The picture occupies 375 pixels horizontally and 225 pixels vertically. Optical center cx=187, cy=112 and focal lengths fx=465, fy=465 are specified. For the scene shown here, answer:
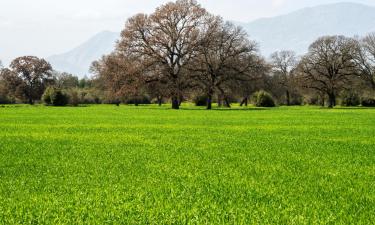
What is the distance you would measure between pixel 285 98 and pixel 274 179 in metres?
124

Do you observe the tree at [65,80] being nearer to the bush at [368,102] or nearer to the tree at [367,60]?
the bush at [368,102]

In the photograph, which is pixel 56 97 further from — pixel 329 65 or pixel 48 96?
pixel 329 65

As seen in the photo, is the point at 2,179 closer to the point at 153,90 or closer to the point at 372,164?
the point at 372,164

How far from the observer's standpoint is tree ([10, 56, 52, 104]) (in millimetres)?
121438

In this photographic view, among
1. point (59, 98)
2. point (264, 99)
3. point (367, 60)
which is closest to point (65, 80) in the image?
point (59, 98)

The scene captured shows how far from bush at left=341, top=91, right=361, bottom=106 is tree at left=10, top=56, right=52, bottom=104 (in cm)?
7686

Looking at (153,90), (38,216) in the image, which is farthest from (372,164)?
(153,90)

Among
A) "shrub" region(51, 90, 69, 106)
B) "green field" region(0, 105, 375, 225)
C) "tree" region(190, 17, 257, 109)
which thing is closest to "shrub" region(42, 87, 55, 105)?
"shrub" region(51, 90, 69, 106)

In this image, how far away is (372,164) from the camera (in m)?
15.0

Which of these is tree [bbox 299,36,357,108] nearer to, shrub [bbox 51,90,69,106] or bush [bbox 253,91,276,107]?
bush [bbox 253,91,276,107]

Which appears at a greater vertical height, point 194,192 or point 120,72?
point 120,72

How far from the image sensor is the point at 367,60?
95125 mm

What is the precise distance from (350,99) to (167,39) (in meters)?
51.7

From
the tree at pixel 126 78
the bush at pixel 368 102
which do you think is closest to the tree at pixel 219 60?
the tree at pixel 126 78
